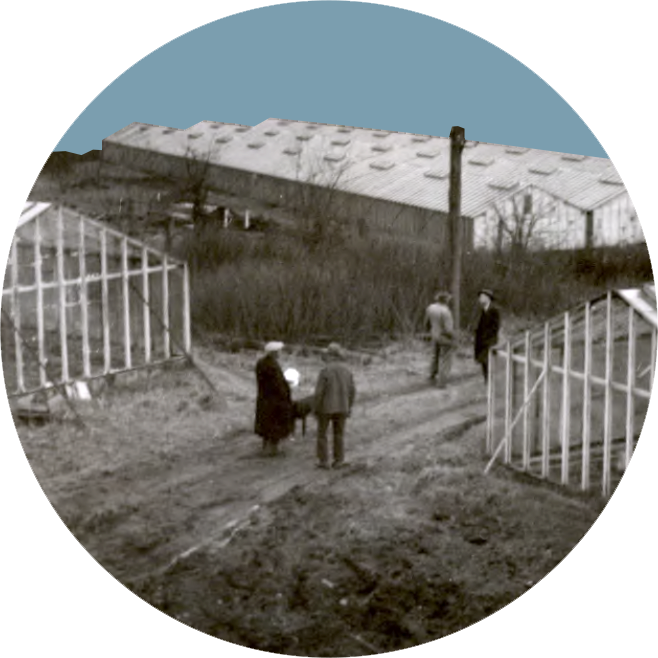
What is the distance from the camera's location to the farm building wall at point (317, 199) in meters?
32.2

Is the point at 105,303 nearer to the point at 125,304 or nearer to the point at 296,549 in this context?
the point at 125,304

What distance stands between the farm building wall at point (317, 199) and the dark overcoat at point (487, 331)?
13214mm

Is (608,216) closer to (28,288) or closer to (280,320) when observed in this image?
(280,320)

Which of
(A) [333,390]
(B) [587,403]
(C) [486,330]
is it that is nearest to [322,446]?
(A) [333,390]

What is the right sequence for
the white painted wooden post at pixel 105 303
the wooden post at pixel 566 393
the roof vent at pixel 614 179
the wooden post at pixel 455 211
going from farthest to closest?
1. the roof vent at pixel 614 179
2. the wooden post at pixel 455 211
3. the white painted wooden post at pixel 105 303
4. the wooden post at pixel 566 393

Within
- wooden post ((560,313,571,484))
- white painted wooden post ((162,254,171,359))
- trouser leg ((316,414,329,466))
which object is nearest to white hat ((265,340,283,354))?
trouser leg ((316,414,329,466))

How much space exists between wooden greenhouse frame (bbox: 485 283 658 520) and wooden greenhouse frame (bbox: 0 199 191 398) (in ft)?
21.1

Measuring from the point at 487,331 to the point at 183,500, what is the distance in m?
6.34

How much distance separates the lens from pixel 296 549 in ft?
36.5

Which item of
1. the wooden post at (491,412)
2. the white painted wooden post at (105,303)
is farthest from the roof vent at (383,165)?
the wooden post at (491,412)

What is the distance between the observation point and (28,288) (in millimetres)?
16688

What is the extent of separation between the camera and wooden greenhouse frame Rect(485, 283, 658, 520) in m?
11.9

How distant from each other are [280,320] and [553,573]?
13358 millimetres

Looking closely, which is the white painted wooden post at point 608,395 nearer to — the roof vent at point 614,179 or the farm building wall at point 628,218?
the farm building wall at point 628,218
